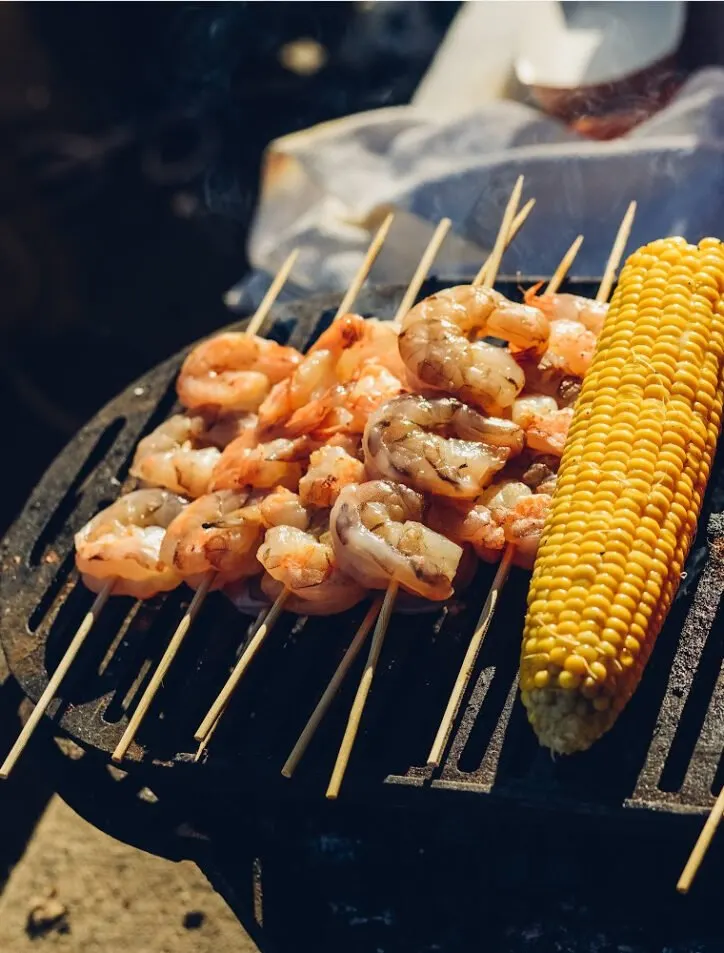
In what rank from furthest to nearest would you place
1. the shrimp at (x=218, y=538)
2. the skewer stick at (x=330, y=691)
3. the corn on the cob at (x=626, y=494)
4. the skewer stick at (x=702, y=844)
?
the shrimp at (x=218, y=538) < the skewer stick at (x=330, y=691) < the corn on the cob at (x=626, y=494) < the skewer stick at (x=702, y=844)

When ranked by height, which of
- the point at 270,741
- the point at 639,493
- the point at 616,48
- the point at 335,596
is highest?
the point at 616,48

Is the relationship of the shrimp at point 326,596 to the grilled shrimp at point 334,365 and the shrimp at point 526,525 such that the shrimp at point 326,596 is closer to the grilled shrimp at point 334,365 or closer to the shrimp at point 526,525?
the shrimp at point 526,525

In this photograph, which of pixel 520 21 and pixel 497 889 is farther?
pixel 520 21

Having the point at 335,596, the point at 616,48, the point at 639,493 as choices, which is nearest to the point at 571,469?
the point at 639,493

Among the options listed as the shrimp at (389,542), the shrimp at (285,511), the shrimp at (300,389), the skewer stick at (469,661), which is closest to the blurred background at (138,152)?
the shrimp at (300,389)

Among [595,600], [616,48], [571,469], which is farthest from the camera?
[616,48]

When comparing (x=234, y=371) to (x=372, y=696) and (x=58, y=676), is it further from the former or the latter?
(x=372, y=696)

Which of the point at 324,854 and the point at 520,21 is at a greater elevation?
the point at 520,21

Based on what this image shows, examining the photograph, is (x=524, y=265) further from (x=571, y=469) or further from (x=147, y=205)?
(x=147, y=205)
